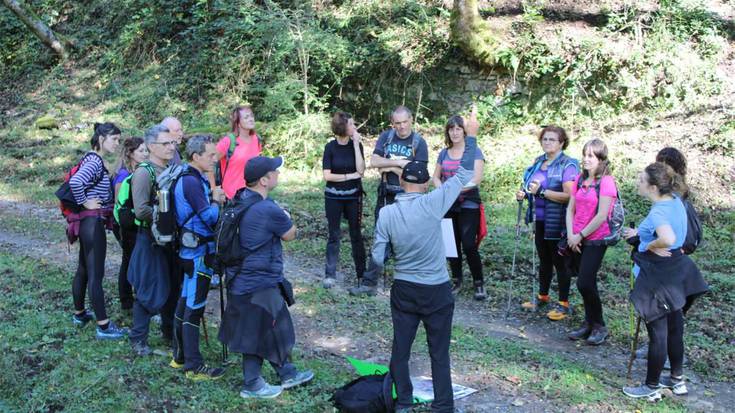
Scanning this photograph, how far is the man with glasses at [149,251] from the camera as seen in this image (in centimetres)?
542

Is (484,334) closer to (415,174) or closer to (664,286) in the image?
(664,286)

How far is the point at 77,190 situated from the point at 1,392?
5.88ft

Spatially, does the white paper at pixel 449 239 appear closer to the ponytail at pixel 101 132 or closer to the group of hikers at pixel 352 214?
the group of hikers at pixel 352 214

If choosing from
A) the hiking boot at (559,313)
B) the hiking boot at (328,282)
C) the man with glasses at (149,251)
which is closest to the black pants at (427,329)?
the man with glasses at (149,251)

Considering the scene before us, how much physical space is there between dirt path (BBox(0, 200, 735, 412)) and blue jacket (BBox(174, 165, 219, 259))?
5.25ft

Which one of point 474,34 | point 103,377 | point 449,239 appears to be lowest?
point 103,377

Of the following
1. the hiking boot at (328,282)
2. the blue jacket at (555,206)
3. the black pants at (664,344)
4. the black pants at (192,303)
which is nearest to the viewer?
the black pants at (664,344)

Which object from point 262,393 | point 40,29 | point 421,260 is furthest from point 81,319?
point 40,29

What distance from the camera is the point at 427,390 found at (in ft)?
16.3

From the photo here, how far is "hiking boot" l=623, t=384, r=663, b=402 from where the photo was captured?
492 centimetres

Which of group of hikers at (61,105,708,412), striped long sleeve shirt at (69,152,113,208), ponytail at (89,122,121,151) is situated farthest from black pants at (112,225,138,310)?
ponytail at (89,122,121,151)

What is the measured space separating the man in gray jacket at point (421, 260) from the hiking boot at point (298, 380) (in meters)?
0.96

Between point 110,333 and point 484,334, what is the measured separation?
3568 mm

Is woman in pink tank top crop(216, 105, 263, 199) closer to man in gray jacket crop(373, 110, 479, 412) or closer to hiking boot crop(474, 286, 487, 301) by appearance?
hiking boot crop(474, 286, 487, 301)
